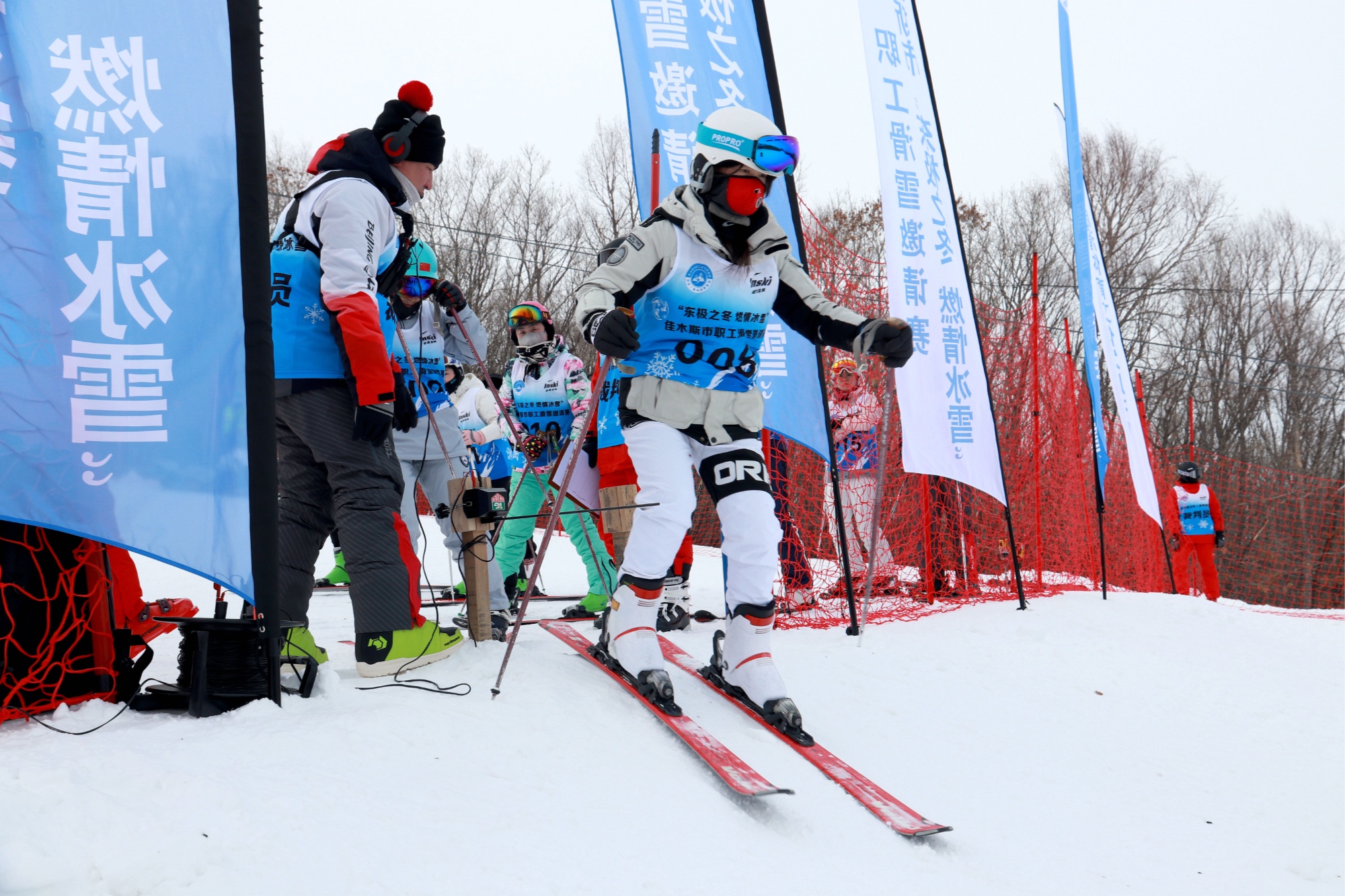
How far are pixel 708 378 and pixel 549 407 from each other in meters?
3.03

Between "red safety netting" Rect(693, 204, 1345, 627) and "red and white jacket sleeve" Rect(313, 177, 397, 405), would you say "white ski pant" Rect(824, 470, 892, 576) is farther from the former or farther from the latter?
"red and white jacket sleeve" Rect(313, 177, 397, 405)

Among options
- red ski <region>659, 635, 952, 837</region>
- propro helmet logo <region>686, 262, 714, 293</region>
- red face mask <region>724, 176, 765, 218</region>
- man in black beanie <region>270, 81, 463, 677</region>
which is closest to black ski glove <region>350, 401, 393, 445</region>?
man in black beanie <region>270, 81, 463, 677</region>

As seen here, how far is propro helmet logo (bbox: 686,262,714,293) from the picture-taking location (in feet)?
11.0

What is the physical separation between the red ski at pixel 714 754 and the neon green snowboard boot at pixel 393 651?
707 millimetres

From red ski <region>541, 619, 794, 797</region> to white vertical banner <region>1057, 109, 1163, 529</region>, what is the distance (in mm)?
5875

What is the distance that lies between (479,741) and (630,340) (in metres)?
1.41

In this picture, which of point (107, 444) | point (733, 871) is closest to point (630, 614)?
point (733, 871)

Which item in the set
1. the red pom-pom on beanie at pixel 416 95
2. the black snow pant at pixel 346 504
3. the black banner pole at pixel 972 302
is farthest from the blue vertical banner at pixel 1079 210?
the black snow pant at pixel 346 504

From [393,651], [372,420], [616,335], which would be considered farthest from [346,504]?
[616,335]

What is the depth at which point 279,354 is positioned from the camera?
307cm

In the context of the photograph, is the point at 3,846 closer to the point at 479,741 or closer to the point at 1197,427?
the point at 479,741

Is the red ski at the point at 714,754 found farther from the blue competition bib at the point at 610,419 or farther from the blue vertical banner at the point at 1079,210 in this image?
the blue vertical banner at the point at 1079,210

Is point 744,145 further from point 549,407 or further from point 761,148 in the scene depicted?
point 549,407

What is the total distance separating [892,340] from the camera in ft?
11.3
